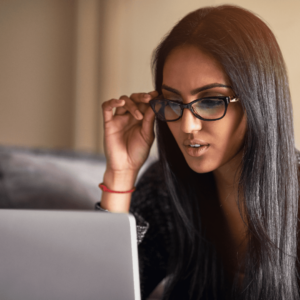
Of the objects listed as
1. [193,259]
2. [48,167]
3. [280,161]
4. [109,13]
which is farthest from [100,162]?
[109,13]

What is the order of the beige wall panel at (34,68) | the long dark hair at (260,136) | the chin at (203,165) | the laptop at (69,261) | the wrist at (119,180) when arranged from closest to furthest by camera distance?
the laptop at (69,261), the long dark hair at (260,136), the chin at (203,165), the wrist at (119,180), the beige wall panel at (34,68)

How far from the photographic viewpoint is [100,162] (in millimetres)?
1449

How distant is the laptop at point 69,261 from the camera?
1.67ft

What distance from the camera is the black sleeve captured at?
1207 mm

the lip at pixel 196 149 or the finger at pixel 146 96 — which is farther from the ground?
the finger at pixel 146 96

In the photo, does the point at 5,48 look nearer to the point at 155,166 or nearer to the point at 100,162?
the point at 100,162

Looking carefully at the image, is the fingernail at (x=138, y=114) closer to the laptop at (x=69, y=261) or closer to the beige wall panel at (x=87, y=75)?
the laptop at (x=69, y=261)

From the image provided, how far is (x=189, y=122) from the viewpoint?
836 millimetres

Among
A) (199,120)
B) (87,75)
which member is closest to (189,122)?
(199,120)

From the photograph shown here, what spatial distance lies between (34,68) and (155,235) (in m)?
1.50

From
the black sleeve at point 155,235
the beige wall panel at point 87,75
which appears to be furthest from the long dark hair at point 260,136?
the beige wall panel at point 87,75

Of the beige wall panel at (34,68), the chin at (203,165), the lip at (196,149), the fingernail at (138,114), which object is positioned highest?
the beige wall panel at (34,68)

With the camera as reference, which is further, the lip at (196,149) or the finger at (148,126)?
the finger at (148,126)

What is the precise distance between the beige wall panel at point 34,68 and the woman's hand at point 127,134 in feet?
3.87
